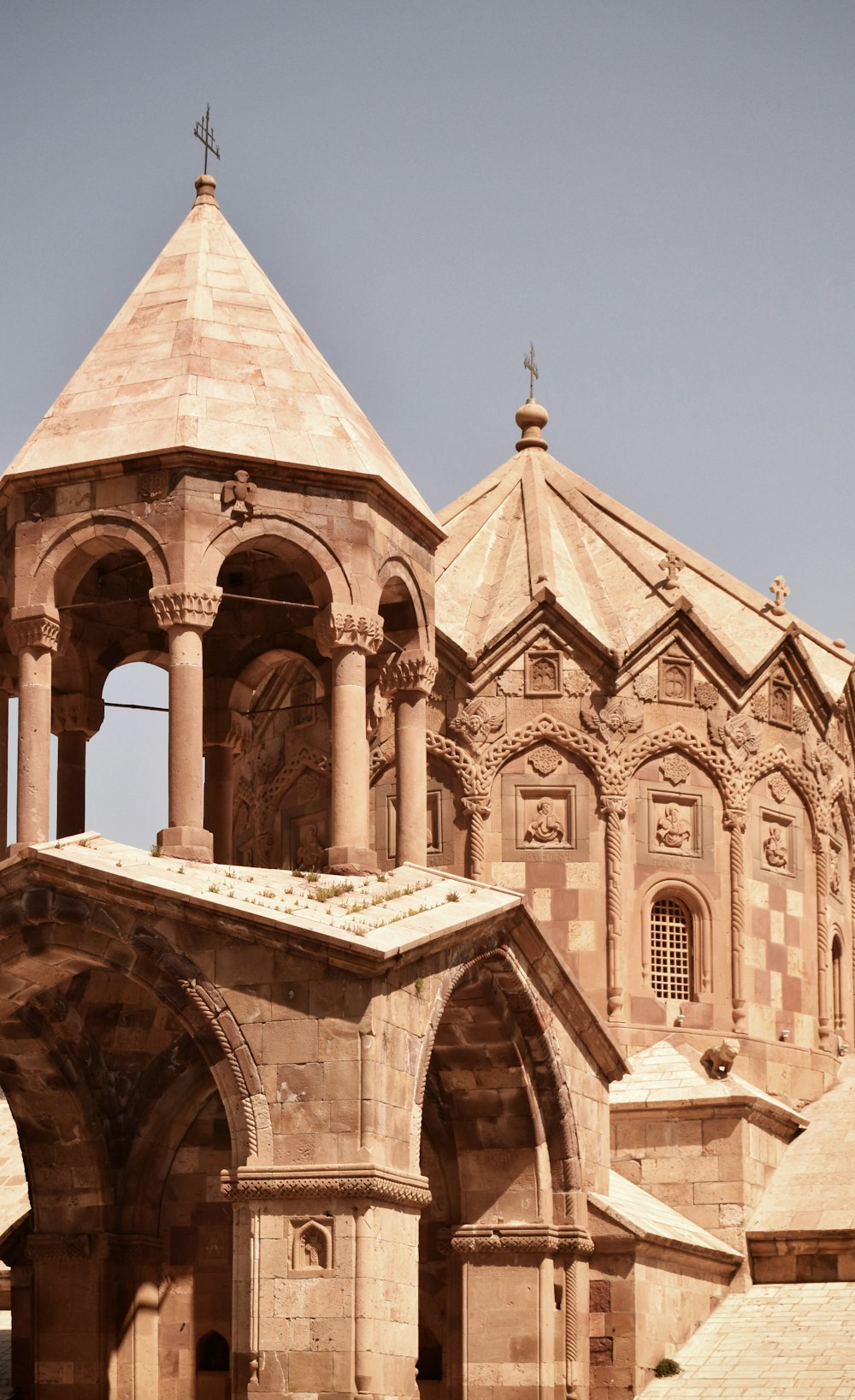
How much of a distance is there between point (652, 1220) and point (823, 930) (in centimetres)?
692

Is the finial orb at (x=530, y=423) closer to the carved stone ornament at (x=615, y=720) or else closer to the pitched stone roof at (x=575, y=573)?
the pitched stone roof at (x=575, y=573)

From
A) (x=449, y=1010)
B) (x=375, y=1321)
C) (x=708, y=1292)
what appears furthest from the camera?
(x=708, y=1292)

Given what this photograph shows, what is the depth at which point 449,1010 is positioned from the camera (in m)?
23.3

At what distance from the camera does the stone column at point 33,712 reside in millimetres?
22438

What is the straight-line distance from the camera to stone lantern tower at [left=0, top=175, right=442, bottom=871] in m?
22.5

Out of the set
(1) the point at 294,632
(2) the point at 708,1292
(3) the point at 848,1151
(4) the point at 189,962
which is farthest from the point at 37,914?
(3) the point at 848,1151

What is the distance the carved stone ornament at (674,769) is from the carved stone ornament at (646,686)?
77 centimetres

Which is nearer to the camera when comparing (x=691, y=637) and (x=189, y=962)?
(x=189, y=962)

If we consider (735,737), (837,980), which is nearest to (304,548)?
(735,737)

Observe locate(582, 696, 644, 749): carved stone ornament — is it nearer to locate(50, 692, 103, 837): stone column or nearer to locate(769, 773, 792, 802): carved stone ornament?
locate(769, 773, 792, 802): carved stone ornament

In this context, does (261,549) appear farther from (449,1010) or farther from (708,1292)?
(708,1292)

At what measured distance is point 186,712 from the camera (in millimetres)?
22078

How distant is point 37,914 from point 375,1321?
4669 millimetres

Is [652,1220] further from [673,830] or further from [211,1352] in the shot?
[673,830]
